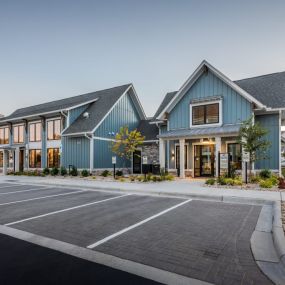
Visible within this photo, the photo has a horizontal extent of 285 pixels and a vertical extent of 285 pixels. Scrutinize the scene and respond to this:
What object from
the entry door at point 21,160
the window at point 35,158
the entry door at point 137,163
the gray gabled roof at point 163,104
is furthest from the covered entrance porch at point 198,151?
the entry door at point 21,160

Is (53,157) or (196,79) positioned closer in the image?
(196,79)

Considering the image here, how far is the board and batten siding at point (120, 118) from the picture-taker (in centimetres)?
2227

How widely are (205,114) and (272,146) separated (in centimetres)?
520

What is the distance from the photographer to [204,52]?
17.8m

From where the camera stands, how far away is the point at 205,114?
1775 cm

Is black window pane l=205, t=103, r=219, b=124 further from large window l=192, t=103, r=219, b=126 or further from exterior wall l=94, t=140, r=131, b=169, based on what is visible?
exterior wall l=94, t=140, r=131, b=169

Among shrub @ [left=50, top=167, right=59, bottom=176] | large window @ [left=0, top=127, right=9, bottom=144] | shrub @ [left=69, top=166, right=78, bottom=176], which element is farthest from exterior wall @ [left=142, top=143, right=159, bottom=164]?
large window @ [left=0, top=127, right=9, bottom=144]

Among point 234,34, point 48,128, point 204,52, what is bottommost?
point 48,128

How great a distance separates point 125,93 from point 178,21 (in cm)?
959

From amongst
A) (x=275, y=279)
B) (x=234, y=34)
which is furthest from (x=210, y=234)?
(x=234, y=34)

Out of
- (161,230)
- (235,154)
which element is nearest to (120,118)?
(235,154)

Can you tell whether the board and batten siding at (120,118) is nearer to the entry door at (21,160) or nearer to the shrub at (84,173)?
the shrub at (84,173)

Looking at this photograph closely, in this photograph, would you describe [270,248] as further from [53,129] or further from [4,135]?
[4,135]

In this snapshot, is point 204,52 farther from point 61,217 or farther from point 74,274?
point 74,274
